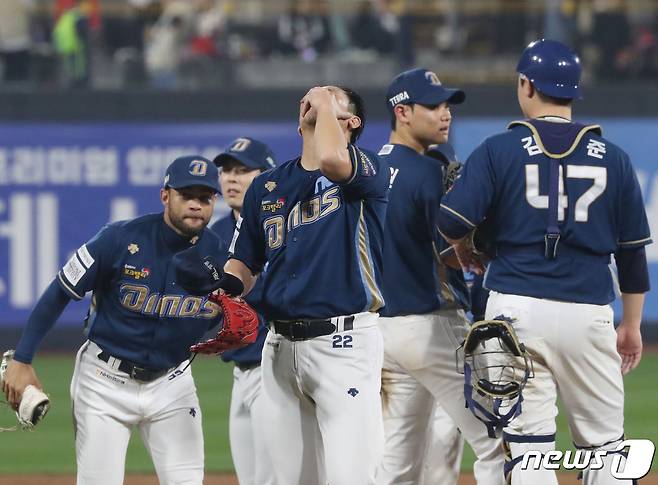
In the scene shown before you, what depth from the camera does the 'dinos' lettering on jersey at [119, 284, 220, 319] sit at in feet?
18.6

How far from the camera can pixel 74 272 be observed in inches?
216

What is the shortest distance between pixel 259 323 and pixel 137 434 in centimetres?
368

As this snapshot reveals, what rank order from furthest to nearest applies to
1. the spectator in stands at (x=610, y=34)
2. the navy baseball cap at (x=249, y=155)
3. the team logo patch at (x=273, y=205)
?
the spectator in stands at (x=610, y=34) < the navy baseball cap at (x=249, y=155) < the team logo patch at (x=273, y=205)

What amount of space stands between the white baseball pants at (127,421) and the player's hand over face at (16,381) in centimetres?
31

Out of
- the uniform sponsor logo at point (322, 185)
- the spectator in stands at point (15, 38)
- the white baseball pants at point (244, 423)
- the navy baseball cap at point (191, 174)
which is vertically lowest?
the white baseball pants at point (244, 423)

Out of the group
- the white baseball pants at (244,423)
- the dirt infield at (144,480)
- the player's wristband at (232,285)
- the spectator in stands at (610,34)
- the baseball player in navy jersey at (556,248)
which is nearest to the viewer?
the player's wristband at (232,285)

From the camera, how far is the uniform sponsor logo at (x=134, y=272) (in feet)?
18.5

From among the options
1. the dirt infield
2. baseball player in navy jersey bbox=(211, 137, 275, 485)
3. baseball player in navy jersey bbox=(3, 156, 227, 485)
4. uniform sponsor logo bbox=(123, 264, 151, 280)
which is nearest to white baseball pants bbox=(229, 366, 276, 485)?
baseball player in navy jersey bbox=(211, 137, 275, 485)

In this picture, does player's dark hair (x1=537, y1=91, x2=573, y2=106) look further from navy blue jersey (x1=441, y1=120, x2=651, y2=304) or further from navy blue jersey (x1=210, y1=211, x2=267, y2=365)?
navy blue jersey (x1=210, y1=211, x2=267, y2=365)

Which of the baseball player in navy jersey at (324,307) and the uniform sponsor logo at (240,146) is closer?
A: the baseball player in navy jersey at (324,307)

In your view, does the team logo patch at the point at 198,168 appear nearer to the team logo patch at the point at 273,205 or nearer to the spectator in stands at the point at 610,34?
the team logo patch at the point at 273,205

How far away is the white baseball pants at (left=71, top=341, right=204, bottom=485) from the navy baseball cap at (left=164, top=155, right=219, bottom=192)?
82 cm

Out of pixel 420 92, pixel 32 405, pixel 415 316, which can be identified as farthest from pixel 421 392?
pixel 32 405

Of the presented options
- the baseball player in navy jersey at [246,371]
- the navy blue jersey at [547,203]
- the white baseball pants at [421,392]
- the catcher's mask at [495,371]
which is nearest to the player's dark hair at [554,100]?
the navy blue jersey at [547,203]
